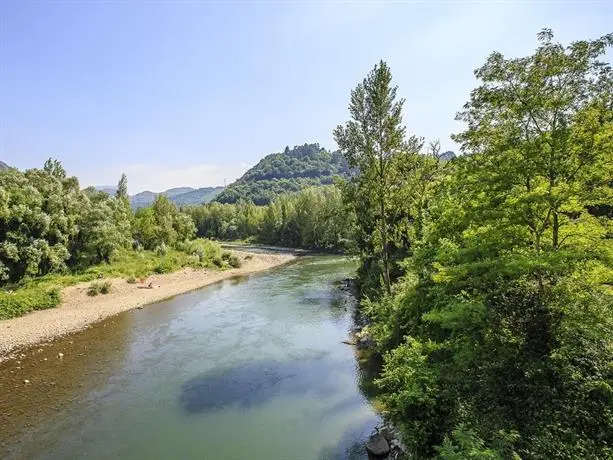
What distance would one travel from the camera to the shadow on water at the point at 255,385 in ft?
57.3

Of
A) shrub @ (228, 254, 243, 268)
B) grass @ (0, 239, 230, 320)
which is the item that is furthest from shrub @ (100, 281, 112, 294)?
shrub @ (228, 254, 243, 268)

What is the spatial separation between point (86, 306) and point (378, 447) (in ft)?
105

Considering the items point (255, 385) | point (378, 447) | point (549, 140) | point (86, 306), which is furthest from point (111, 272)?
point (549, 140)

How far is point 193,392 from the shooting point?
60.5 feet

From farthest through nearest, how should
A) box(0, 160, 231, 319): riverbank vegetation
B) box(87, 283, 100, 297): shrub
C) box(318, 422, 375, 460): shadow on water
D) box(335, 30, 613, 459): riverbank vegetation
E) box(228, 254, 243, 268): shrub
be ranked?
box(228, 254, 243, 268): shrub < box(87, 283, 100, 297): shrub < box(0, 160, 231, 319): riverbank vegetation < box(318, 422, 375, 460): shadow on water < box(335, 30, 613, 459): riverbank vegetation

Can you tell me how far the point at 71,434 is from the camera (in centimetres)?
1509

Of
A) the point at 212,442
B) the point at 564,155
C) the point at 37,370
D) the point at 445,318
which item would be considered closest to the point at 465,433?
the point at 445,318

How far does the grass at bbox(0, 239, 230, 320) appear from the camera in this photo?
105 feet

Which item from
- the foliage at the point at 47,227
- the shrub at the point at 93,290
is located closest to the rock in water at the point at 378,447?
the shrub at the point at 93,290

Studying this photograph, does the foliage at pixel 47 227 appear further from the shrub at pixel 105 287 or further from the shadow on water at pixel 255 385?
the shadow on water at pixel 255 385

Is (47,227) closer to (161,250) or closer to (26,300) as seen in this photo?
(26,300)

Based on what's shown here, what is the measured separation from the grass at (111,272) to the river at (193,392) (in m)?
7.33

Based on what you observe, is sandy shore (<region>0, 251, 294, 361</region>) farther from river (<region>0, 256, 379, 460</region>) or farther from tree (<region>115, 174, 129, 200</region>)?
tree (<region>115, 174, 129, 200</region>)

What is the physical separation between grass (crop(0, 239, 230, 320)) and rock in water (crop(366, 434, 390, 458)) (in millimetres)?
31040
